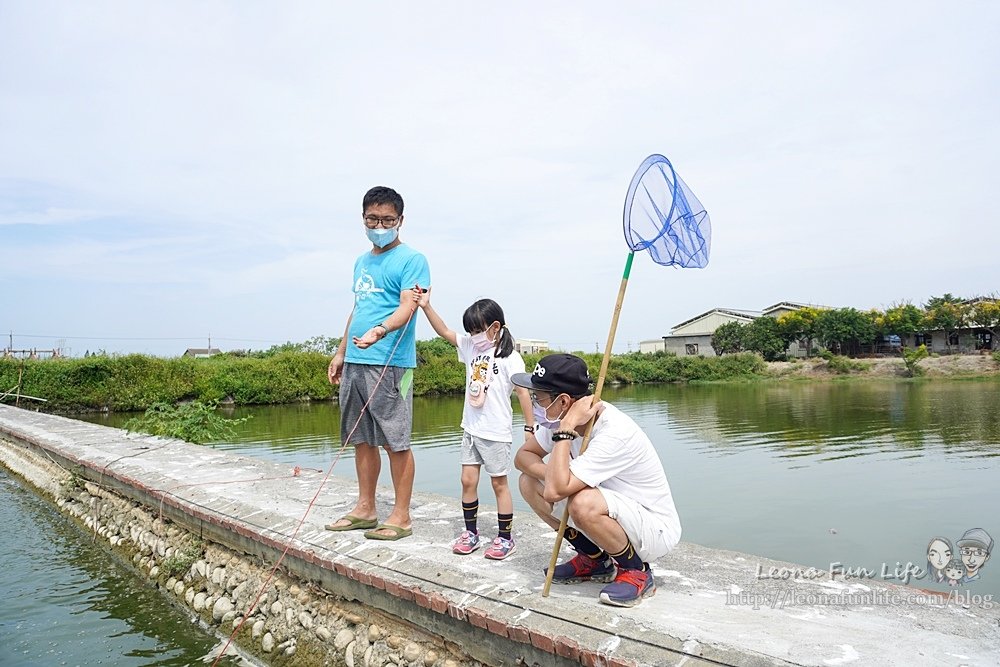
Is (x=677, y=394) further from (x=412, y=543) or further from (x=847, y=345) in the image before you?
(x=412, y=543)

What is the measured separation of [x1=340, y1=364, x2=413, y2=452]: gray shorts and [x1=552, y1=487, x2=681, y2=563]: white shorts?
1300mm

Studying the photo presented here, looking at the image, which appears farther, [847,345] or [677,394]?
[847,345]

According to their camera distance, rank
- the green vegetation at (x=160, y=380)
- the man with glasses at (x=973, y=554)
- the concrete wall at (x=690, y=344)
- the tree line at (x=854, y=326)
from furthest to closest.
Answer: the concrete wall at (x=690, y=344) → the tree line at (x=854, y=326) → the green vegetation at (x=160, y=380) → the man with glasses at (x=973, y=554)

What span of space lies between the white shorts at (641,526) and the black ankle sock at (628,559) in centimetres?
2

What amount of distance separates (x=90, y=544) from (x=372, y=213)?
4759mm

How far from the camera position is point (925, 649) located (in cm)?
217

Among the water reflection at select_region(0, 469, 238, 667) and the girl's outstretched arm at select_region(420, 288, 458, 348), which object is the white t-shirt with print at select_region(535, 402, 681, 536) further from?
the water reflection at select_region(0, 469, 238, 667)

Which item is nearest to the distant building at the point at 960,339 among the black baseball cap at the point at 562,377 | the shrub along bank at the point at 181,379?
the shrub along bank at the point at 181,379

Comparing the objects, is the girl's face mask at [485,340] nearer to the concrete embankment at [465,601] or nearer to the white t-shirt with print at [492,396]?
the white t-shirt with print at [492,396]

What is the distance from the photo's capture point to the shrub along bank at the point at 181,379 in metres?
23.1

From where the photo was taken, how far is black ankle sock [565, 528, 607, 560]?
2.91 metres

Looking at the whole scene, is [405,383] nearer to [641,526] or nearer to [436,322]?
[436,322]

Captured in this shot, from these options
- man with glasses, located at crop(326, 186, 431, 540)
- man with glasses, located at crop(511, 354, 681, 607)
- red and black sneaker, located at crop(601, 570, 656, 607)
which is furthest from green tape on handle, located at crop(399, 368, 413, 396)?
red and black sneaker, located at crop(601, 570, 656, 607)

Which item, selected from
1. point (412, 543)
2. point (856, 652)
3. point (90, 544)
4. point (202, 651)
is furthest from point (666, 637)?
point (90, 544)
